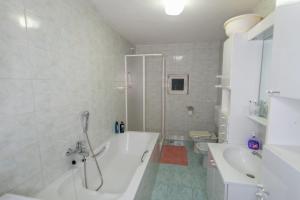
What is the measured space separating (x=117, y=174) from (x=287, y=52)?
2.29 meters

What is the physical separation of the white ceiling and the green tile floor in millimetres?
2450

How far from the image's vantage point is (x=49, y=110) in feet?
4.60

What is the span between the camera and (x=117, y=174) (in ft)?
7.43

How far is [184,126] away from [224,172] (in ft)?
8.63

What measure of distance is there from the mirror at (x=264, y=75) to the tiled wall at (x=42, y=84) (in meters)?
2.03

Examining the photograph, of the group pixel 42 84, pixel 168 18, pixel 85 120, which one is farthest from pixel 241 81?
pixel 42 84

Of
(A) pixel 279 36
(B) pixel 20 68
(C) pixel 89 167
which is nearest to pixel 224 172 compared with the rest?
(A) pixel 279 36

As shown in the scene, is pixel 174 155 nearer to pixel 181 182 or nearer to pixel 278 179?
pixel 181 182

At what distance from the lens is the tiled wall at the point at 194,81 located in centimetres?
371

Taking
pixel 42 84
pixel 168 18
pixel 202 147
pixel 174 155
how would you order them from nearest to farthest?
pixel 42 84
pixel 168 18
pixel 202 147
pixel 174 155

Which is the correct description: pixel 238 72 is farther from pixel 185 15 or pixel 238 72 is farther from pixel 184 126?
pixel 184 126

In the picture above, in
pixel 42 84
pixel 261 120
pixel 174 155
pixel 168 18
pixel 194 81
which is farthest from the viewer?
pixel 194 81

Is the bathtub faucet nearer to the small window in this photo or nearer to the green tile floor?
the green tile floor

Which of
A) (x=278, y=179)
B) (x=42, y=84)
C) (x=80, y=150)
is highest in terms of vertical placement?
(x=42, y=84)
